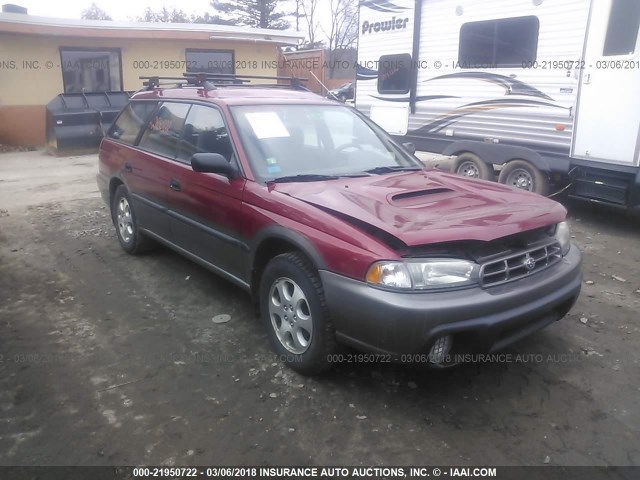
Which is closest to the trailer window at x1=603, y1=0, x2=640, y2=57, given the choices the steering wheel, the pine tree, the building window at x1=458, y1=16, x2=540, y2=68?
the building window at x1=458, y1=16, x2=540, y2=68

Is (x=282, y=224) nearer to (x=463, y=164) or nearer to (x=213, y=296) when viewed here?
(x=213, y=296)

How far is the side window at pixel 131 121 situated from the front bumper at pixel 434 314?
3156mm

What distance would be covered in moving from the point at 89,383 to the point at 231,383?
883mm

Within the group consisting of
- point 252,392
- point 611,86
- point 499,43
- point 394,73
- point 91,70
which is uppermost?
point 499,43

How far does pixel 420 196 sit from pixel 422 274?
30.6 inches

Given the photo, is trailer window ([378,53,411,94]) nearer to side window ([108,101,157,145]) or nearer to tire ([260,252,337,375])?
side window ([108,101,157,145])

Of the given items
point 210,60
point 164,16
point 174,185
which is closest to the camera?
point 174,185

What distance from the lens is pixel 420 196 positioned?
3.34 metres

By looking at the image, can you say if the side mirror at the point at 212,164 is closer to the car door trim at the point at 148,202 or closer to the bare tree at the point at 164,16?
the car door trim at the point at 148,202

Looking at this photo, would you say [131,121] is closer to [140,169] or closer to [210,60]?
[140,169]

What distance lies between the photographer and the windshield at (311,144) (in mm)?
3727

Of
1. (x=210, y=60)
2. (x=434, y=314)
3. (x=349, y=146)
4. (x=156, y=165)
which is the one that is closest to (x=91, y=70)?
(x=210, y=60)

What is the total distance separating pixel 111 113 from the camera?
44.9ft

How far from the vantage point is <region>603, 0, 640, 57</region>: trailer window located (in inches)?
235
